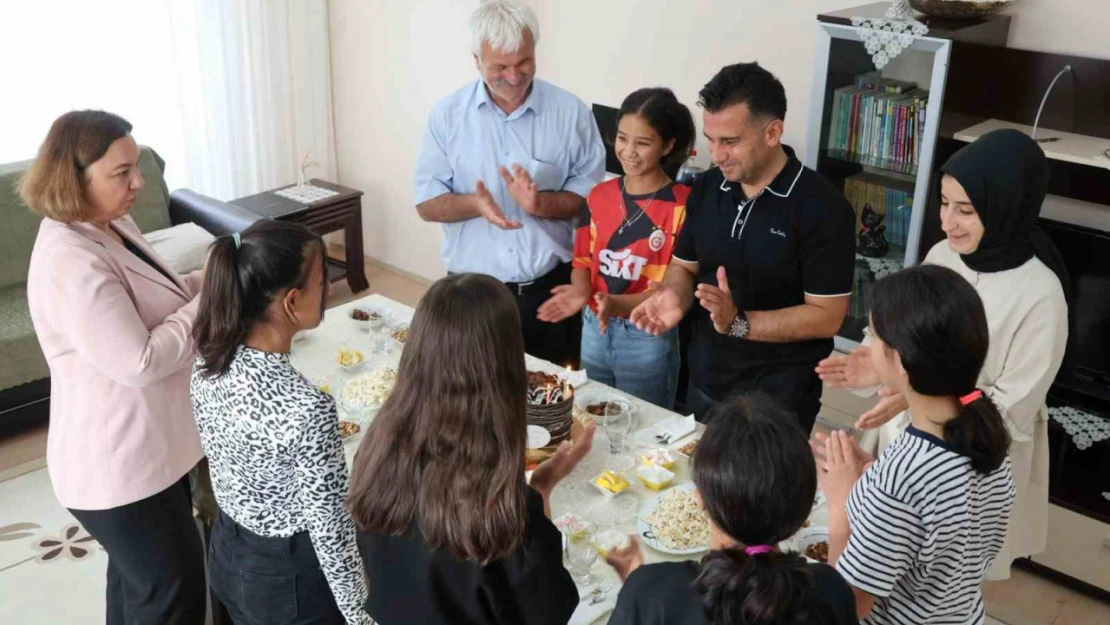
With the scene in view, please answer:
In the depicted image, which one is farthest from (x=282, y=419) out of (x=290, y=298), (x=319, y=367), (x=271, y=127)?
(x=271, y=127)

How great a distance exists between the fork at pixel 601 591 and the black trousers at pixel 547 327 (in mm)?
1399

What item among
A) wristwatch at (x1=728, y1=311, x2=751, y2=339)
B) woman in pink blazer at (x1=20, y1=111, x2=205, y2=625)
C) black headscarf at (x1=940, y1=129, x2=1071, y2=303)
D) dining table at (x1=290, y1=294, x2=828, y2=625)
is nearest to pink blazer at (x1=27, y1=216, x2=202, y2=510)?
woman in pink blazer at (x1=20, y1=111, x2=205, y2=625)

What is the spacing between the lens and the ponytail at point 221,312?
6.17 feet

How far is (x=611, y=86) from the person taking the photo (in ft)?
15.3

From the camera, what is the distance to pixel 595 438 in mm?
2629

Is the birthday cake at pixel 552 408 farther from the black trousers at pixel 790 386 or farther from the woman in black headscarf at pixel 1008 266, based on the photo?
the woman in black headscarf at pixel 1008 266

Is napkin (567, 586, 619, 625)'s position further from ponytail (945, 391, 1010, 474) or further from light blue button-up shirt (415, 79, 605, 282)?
light blue button-up shirt (415, 79, 605, 282)

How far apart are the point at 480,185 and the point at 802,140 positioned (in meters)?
1.63

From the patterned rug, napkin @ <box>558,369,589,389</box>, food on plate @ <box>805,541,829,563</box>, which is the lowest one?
the patterned rug

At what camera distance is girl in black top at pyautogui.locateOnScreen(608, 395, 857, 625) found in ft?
4.38

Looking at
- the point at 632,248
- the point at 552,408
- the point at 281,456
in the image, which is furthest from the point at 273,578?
the point at 632,248

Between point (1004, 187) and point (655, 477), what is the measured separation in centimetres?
116

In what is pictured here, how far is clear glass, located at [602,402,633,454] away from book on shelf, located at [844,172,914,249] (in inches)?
59.2

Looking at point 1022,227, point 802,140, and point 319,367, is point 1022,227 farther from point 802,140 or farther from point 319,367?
point 319,367
